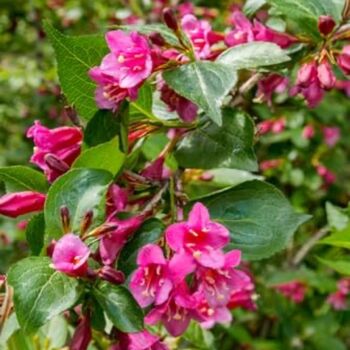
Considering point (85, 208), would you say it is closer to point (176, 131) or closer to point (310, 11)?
point (176, 131)

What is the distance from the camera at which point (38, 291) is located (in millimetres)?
Answer: 862

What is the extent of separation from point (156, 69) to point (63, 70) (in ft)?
0.39

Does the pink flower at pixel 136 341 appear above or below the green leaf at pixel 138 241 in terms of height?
below

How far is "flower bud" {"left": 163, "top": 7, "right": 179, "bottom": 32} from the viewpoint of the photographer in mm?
999

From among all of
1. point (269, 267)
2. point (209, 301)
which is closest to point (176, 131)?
point (209, 301)

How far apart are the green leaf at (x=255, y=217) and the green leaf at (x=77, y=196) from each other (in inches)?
6.0

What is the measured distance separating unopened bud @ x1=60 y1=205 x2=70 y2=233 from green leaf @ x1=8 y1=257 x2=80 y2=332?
4 centimetres

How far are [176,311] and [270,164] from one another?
5.56ft

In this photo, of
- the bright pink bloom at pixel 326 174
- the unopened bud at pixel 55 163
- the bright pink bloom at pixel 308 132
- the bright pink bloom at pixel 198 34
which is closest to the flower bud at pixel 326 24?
the bright pink bloom at pixel 198 34

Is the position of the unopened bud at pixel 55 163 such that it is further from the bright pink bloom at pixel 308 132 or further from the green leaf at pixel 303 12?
the bright pink bloom at pixel 308 132

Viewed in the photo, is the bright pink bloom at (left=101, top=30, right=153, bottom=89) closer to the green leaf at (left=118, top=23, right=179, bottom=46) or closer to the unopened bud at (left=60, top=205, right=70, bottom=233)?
the green leaf at (left=118, top=23, right=179, bottom=46)

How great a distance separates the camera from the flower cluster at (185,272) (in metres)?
0.90

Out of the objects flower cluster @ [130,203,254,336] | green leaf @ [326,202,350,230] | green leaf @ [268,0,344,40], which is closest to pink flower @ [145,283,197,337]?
flower cluster @ [130,203,254,336]

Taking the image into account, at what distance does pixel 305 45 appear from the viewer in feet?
3.86
